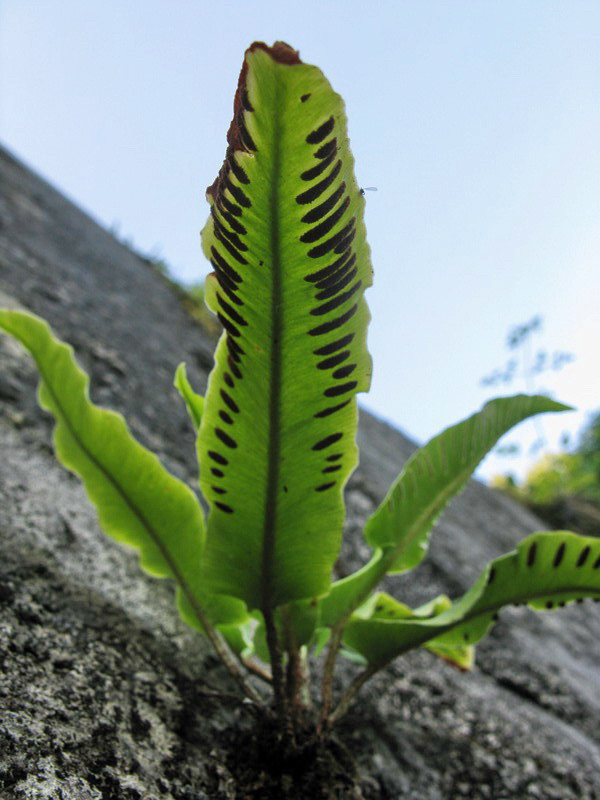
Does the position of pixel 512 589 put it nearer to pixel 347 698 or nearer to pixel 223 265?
pixel 347 698

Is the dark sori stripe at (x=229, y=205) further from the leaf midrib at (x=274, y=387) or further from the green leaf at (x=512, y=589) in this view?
the green leaf at (x=512, y=589)

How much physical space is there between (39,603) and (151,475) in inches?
8.9

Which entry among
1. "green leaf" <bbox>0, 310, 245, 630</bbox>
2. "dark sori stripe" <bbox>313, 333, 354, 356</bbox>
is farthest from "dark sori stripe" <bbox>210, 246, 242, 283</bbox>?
"green leaf" <bbox>0, 310, 245, 630</bbox>

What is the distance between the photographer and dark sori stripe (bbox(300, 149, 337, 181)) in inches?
17.5

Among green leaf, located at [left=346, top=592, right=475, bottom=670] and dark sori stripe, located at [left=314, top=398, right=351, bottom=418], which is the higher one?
dark sori stripe, located at [left=314, top=398, right=351, bottom=418]

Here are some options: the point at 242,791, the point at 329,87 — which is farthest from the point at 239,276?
the point at 242,791

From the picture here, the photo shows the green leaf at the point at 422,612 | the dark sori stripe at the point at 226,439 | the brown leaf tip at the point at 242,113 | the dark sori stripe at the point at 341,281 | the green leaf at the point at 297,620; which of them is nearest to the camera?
the brown leaf tip at the point at 242,113

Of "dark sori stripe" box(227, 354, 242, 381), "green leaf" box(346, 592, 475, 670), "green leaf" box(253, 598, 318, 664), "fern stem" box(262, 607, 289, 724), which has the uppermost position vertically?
"dark sori stripe" box(227, 354, 242, 381)

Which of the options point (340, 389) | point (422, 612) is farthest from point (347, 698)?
point (340, 389)

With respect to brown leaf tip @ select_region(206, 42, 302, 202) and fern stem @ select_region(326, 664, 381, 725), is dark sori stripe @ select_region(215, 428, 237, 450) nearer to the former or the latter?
brown leaf tip @ select_region(206, 42, 302, 202)

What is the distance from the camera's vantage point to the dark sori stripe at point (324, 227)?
468 mm

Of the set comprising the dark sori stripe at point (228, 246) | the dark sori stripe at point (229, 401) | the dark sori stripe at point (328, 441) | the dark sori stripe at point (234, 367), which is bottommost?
the dark sori stripe at point (229, 401)

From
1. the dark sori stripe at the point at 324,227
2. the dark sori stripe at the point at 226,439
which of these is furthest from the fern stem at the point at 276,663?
the dark sori stripe at the point at 324,227

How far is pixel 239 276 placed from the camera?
509mm
